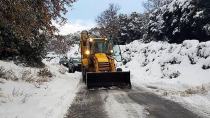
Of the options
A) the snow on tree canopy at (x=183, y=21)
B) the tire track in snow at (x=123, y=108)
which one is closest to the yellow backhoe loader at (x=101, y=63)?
the tire track in snow at (x=123, y=108)

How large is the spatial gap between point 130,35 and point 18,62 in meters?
41.3

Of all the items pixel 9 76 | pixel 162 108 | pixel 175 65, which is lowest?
pixel 162 108

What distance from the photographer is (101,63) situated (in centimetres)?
2416

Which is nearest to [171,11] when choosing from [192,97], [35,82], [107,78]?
[107,78]

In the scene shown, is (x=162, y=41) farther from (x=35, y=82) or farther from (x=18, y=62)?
(x=35, y=82)

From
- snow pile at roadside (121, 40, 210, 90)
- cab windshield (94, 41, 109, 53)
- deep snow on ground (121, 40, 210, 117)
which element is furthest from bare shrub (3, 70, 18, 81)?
snow pile at roadside (121, 40, 210, 90)

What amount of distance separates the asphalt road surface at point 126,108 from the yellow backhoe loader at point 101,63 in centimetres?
525

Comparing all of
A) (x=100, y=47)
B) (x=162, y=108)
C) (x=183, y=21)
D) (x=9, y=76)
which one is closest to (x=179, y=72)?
(x=100, y=47)

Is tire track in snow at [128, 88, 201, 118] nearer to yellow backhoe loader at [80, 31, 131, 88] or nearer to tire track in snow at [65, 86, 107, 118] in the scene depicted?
tire track in snow at [65, 86, 107, 118]

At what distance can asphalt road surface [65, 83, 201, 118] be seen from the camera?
1234cm

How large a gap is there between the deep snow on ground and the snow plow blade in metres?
1.50

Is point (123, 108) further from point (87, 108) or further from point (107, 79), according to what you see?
point (107, 79)

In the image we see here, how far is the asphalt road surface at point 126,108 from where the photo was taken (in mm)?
12344

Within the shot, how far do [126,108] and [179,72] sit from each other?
14946mm
